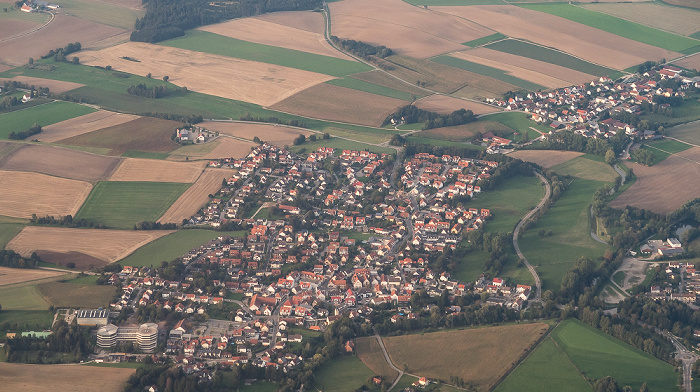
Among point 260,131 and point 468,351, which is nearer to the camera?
point 468,351

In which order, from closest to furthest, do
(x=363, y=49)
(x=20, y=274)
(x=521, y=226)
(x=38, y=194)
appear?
(x=20, y=274) → (x=521, y=226) → (x=38, y=194) → (x=363, y=49)

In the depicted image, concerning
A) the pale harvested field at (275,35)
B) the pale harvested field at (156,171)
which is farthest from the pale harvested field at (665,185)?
the pale harvested field at (275,35)

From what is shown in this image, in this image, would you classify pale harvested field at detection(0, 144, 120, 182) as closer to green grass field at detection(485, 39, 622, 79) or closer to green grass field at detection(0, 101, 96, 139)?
green grass field at detection(0, 101, 96, 139)

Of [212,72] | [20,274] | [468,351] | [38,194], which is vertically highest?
[212,72]

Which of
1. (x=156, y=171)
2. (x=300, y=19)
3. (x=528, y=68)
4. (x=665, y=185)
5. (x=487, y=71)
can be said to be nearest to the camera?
(x=665, y=185)

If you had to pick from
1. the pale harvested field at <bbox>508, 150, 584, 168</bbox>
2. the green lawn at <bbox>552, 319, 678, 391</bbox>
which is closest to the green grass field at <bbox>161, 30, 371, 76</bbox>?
the pale harvested field at <bbox>508, 150, 584, 168</bbox>

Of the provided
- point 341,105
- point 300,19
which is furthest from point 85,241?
point 300,19

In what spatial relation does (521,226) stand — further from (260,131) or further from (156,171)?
(260,131)
